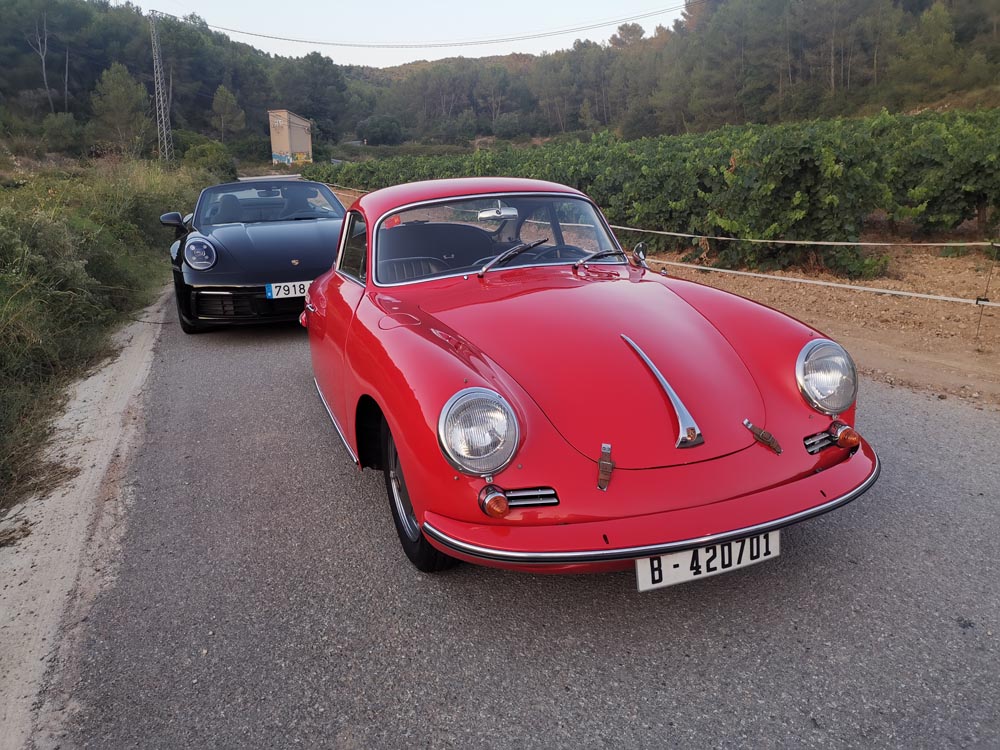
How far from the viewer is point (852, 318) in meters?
7.00

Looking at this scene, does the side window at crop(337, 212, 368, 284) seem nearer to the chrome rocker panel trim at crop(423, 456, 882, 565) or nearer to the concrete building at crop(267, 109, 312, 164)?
the chrome rocker panel trim at crop(423, 456, 882, 565)

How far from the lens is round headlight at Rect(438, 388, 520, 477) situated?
7.38 ft

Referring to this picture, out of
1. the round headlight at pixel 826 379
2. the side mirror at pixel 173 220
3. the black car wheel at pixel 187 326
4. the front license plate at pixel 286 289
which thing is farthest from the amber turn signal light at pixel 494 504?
the side mirror at pixel 173 220

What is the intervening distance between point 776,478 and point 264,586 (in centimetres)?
189

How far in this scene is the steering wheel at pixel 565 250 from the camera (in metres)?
3.73

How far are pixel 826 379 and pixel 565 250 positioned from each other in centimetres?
157

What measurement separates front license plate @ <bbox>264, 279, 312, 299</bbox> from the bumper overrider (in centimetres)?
461

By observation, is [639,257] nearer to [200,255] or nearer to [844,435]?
[844,435]

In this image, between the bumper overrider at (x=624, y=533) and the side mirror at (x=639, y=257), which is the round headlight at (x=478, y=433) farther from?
the side mirror at (x=639, y=257)

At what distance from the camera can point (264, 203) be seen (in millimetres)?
7938

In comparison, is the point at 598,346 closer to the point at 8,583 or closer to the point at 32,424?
the point at 8,583

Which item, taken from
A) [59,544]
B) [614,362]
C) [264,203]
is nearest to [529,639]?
[614,362]

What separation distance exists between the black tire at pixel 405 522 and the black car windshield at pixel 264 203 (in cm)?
550

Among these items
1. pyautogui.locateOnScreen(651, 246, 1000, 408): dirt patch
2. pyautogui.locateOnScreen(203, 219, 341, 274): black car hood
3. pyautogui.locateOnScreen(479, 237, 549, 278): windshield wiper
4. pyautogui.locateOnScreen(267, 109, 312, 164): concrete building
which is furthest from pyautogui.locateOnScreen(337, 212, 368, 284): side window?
pyautogui.locateOnScreen(267, 109, 312, 164): concrete building
